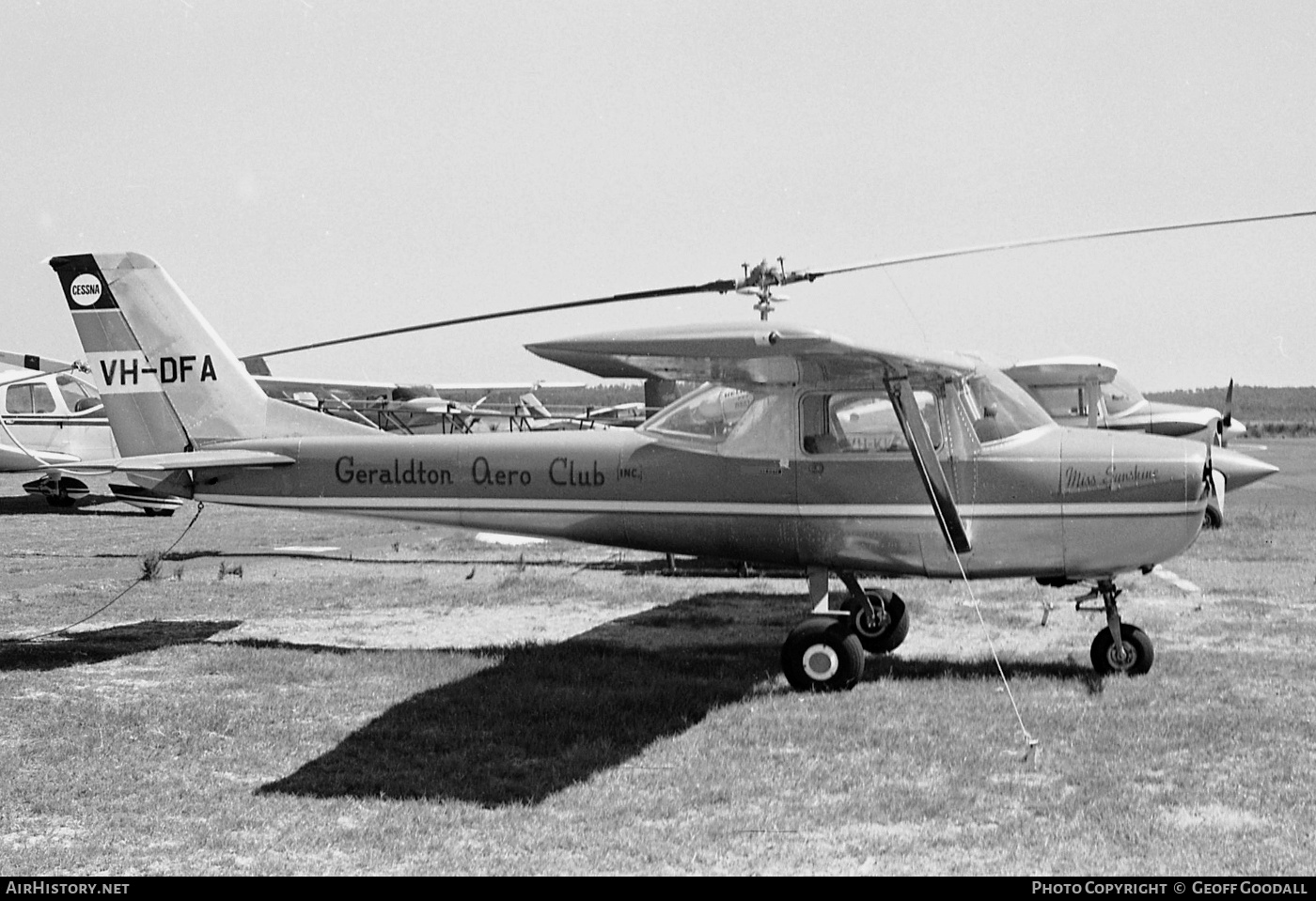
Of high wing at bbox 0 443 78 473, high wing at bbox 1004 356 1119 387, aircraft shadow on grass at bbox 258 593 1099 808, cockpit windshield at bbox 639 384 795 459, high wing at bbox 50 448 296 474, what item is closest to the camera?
aircraft shadow on grass at bbox 258 593 1099 808

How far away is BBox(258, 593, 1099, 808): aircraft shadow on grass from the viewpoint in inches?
238

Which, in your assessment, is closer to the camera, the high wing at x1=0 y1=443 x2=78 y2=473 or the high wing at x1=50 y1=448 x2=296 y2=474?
the high wing at x1=50 y1=448 x2=296 y2=474

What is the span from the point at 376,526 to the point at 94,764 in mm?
14183

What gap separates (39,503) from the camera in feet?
77.5

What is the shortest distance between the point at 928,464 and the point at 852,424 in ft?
2.32

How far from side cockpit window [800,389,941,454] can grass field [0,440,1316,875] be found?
1617 millimetres

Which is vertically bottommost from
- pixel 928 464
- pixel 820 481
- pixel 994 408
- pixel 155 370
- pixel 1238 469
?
pixel 1238 469

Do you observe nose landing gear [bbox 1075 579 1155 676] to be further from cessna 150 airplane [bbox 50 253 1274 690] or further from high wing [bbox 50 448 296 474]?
high wing [bbox 50 448 296 474]

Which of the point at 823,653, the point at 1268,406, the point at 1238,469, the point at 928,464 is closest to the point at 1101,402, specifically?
the point at 1238,469

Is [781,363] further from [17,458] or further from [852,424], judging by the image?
[17,458]

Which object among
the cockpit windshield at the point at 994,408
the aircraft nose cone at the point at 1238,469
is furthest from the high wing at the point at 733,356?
the aircraft nose cone at the point at 1238,469

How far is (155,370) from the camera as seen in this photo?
10273 mm

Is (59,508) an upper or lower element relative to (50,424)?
lower

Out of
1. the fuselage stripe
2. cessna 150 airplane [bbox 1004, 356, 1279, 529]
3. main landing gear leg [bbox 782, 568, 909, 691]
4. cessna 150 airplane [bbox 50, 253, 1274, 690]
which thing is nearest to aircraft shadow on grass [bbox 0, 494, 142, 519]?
cessna 150 airplane [bbox 50, 253, 1274, 690]
